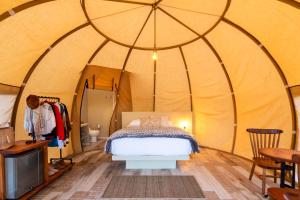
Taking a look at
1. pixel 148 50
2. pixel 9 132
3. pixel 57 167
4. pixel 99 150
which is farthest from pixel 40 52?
pixel 99 150

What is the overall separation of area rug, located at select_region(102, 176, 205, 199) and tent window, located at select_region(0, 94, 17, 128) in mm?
2145

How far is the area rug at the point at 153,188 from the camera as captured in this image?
9.86ft

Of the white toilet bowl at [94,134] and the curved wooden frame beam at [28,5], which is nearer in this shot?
the curved wooden frame beam at [28,5]

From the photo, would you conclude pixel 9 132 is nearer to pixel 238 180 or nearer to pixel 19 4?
pixel 19 4

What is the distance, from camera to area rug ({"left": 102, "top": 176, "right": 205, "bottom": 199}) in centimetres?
300

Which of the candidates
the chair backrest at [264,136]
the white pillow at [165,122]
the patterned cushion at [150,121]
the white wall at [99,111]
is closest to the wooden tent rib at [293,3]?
the chair backrest at [264,136]

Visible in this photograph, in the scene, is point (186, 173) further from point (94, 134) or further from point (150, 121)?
point (94, 134)

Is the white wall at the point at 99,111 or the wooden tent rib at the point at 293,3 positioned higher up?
the wooden tent rib at the point at 293,3

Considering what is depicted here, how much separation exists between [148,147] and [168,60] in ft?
9.06

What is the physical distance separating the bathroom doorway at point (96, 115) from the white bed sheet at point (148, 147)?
2.76m

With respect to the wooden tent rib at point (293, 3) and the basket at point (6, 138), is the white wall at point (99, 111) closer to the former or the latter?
the basket at point (6, 138)

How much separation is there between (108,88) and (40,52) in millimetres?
2401

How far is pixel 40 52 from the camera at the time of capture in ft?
13.0

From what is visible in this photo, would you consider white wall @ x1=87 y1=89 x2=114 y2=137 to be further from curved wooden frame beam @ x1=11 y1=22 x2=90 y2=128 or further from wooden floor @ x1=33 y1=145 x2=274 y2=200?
curved wooden frame beam @ x1=11 y1=22 x2=90 y2=128
